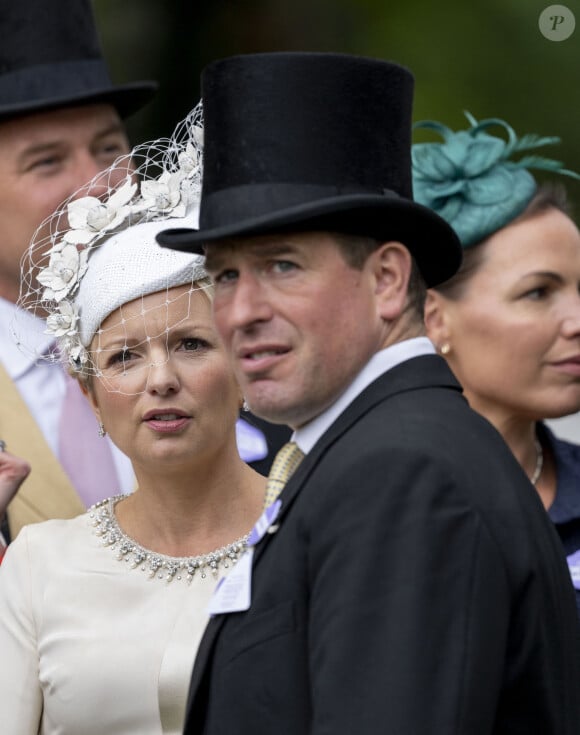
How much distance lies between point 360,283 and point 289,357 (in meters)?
0.17

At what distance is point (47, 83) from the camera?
442 cm

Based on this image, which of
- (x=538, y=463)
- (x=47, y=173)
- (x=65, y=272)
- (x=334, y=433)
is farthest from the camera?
(x=47, y=173)

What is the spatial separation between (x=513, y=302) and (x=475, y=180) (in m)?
0.34

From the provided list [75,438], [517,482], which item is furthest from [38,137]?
[517,482]

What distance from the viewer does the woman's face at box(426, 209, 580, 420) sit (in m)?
3.87

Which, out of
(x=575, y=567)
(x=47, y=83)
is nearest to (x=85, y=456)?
(x=47, y=83)

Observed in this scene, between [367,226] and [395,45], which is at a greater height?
[395,45]

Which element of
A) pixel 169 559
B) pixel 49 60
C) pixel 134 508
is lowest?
pixel 169 559

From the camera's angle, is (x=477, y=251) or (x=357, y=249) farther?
(x=477, y=251)

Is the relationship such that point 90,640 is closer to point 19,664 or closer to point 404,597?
point 19,664

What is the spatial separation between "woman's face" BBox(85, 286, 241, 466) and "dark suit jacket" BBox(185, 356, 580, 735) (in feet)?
3.07

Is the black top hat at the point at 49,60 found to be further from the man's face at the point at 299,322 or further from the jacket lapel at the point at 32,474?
the man's face at the point at 299,322

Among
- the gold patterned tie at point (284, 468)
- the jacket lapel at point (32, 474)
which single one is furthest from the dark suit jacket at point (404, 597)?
the jacket lapel at point (32, 474)

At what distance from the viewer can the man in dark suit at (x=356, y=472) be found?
2141 mm
